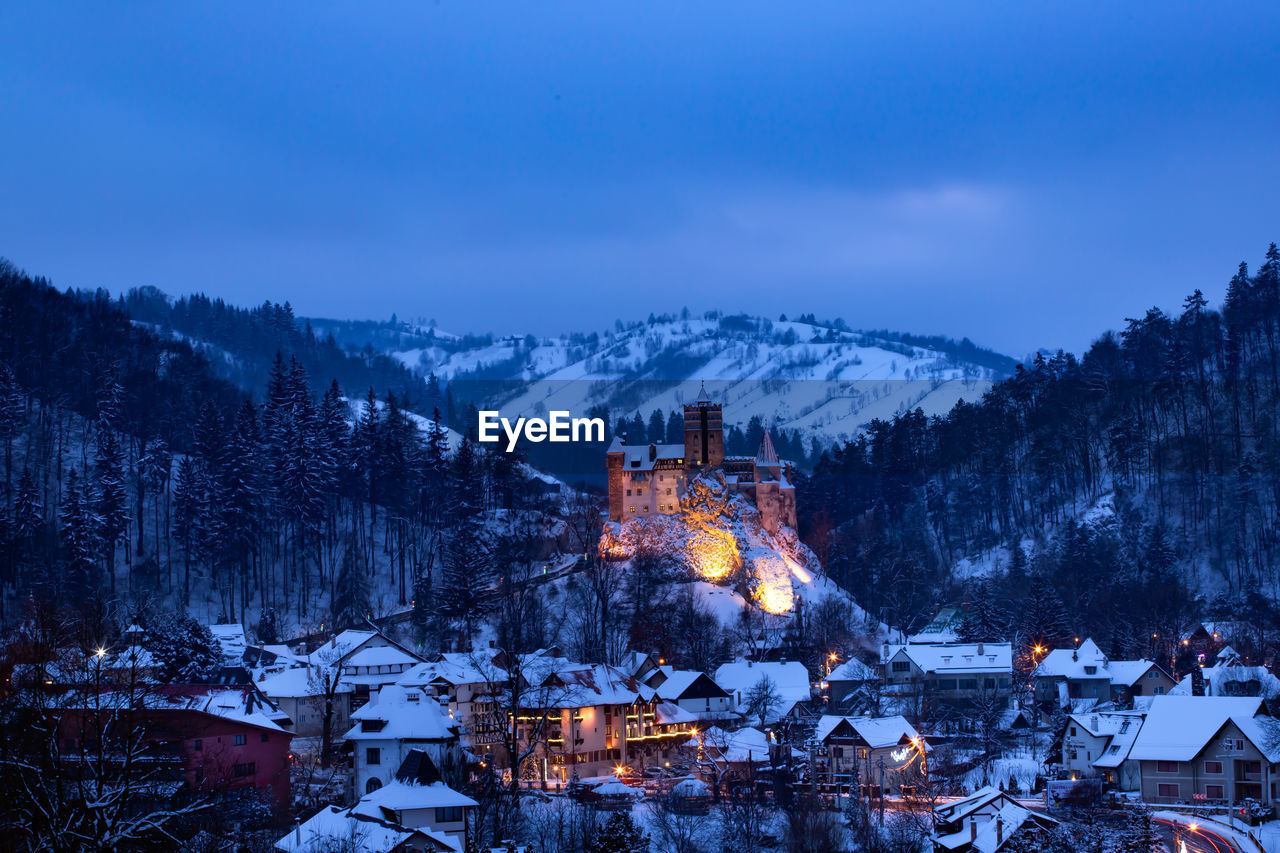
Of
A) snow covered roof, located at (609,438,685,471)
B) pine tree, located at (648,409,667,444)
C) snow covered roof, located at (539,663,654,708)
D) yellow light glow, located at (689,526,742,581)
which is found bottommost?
snow covered roof, located at (539,663,654,708)

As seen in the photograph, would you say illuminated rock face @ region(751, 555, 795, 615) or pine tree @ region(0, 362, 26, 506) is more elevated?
pine tree @ region(0, 362, 26, 506)

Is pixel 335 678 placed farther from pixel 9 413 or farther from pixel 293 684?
pixel 9 413

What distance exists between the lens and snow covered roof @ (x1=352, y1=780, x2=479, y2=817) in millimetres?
48125

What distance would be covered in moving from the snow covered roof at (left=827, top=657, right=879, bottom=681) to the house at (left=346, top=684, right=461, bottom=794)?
32.3m

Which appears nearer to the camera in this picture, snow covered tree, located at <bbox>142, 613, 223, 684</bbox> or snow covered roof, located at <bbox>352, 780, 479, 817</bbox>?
snow covered roof, located at <bbox>352, 780, 479, 817</bbox>

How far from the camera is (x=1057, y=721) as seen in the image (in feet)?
252

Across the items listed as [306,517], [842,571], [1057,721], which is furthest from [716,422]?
[1057,721]

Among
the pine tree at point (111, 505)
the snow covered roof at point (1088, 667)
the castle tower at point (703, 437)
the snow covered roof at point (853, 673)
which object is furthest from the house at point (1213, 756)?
the pine tree at point (111, 505)

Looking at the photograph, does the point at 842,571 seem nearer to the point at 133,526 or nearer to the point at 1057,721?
the point at 1057,721

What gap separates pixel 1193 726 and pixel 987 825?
16.0m

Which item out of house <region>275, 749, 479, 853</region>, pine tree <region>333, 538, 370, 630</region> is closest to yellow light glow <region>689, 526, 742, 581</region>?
pine tree <region>333, 538, 370, 630</region>

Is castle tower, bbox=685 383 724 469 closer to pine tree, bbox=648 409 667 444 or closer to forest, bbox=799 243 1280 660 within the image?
forest, bbox=799 243 1280 660

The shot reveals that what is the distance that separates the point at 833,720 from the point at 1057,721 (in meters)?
17.5

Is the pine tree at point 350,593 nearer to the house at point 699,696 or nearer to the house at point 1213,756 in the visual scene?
the house at point 699,696
